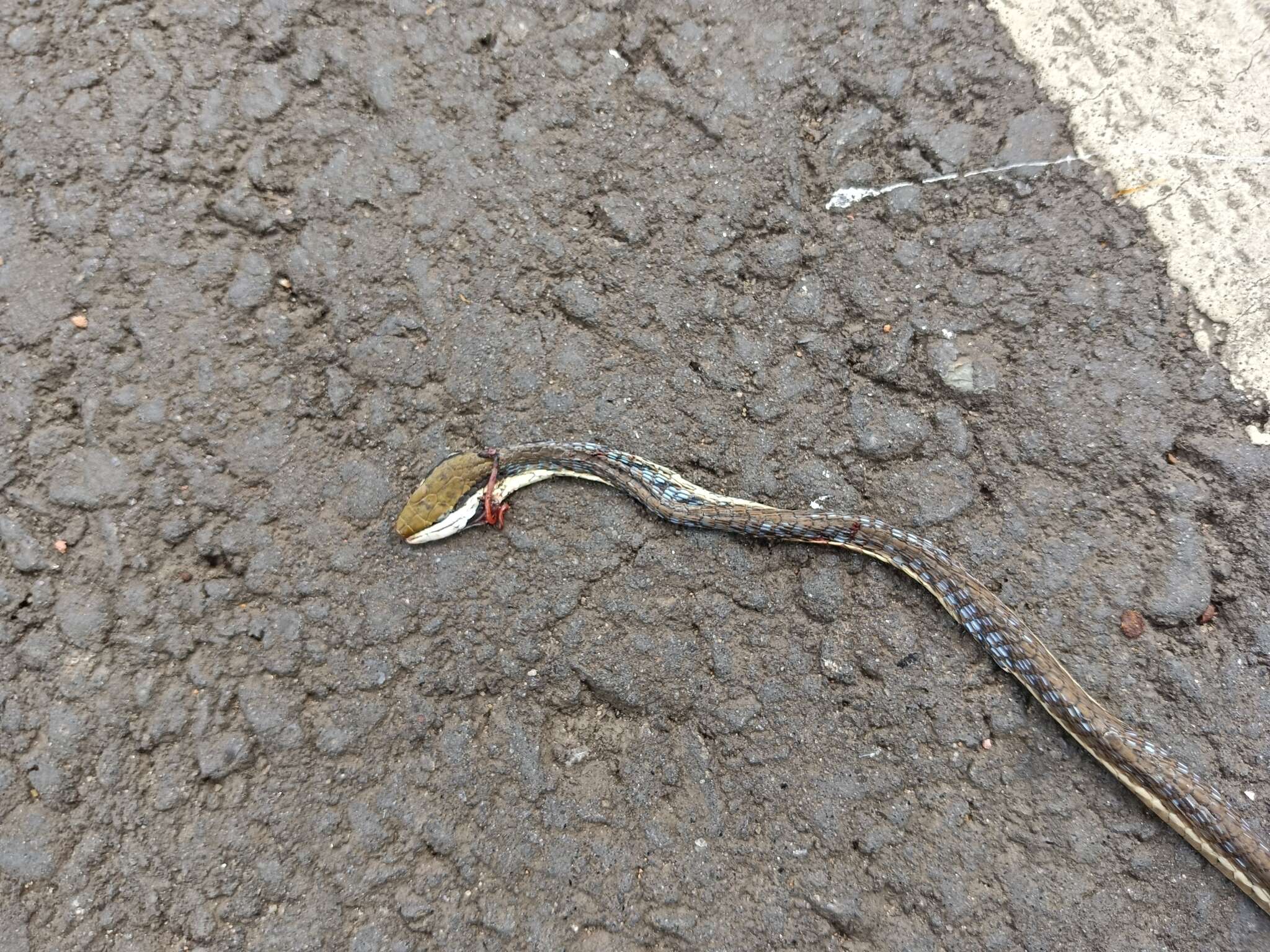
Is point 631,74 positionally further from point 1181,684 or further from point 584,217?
point 1181,684

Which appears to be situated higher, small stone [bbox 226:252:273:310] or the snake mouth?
small stone [bbox 226:252:273:310]

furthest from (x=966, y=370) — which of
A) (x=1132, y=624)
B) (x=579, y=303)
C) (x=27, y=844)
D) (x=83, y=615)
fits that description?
(x=27, y=844)

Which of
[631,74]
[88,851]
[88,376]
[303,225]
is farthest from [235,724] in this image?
[631,74]

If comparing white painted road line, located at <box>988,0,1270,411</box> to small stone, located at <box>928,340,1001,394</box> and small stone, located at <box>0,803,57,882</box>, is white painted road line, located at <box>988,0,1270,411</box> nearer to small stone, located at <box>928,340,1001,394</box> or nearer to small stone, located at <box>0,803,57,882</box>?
small stone, located at <box>928,340,1001,394</box>

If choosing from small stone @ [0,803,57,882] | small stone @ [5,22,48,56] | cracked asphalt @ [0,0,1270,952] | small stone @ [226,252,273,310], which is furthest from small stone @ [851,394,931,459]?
small stone @ [5,22,48,56]

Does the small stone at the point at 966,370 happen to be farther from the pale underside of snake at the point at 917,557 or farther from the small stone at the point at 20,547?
the small stone at the point at 20,547

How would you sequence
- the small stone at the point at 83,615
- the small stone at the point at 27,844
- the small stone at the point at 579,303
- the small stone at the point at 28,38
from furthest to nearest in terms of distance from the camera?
the small stone at the point at 579,303
the small stone at the point at 28,38
the small stone at the point at 83,615
the small stone at the point at 27,844

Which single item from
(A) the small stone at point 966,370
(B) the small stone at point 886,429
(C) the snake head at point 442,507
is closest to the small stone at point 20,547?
(C) the snake head at point 442,507
